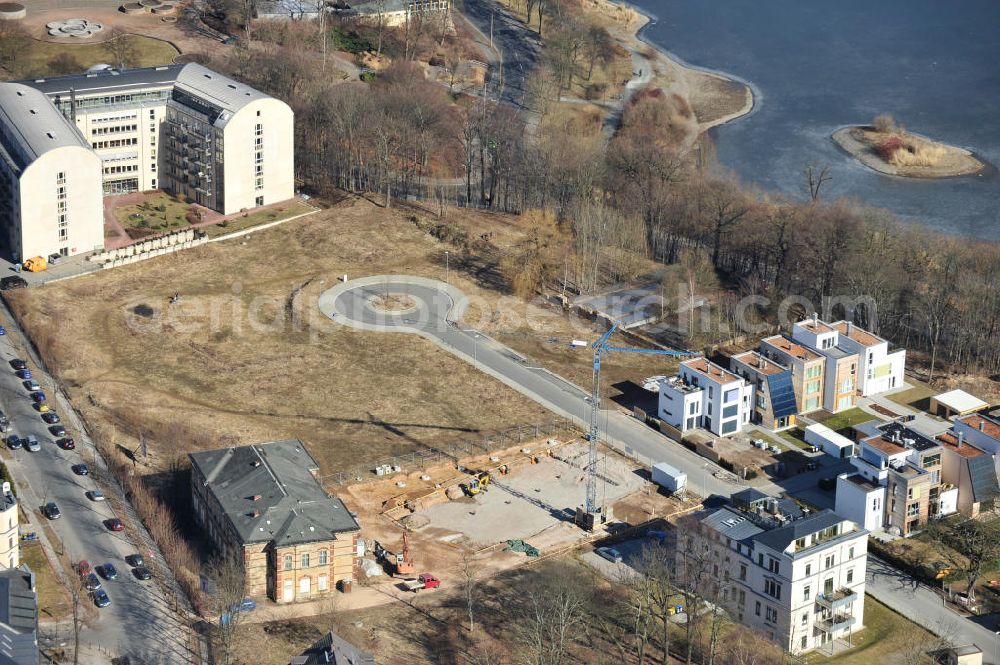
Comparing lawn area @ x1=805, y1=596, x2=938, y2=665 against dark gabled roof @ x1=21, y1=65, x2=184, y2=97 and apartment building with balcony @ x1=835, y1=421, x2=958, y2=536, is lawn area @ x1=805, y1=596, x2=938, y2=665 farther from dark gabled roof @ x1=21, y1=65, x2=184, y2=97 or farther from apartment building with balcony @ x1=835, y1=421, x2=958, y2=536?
dark gabled roof @ x1=21, y1=65, x2=184, y2=97

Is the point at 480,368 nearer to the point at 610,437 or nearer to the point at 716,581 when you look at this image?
the point at 610,437

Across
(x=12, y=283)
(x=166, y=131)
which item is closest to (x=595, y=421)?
(x=12, y=283)

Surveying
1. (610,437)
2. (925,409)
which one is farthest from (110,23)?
(925,409)

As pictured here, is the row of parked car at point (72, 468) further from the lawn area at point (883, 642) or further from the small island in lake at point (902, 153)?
the small island in lake at point (902, 153)

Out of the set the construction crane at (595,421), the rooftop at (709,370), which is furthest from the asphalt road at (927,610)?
the rooftop at (709,370)

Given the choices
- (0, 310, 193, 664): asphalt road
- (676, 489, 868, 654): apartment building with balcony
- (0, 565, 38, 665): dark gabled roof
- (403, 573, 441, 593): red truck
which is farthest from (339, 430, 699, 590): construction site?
(0, 565, 38, 665): dark gabled roof
